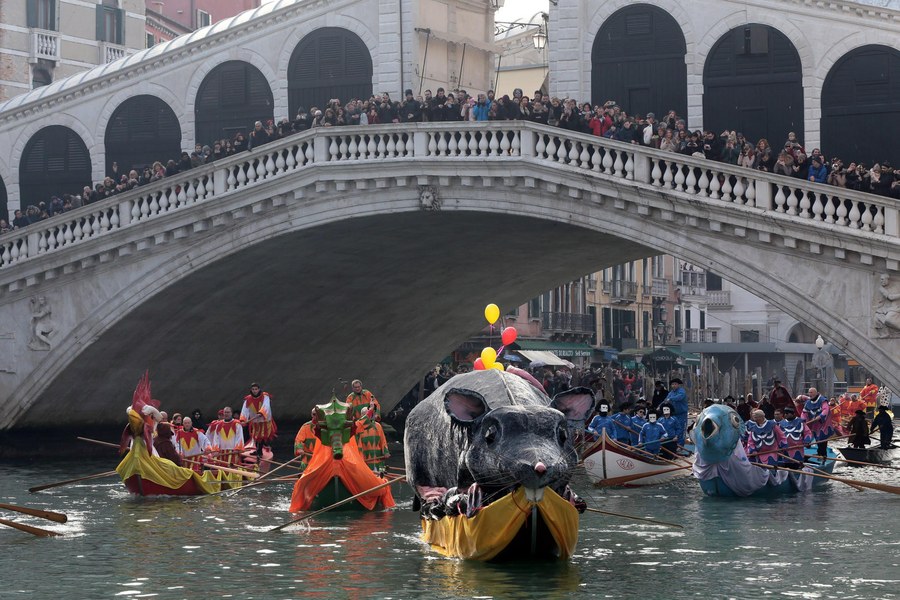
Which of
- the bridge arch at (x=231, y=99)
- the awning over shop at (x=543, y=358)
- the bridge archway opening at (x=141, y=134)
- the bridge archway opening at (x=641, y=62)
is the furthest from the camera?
the awning over shop at (x=543, y=358)

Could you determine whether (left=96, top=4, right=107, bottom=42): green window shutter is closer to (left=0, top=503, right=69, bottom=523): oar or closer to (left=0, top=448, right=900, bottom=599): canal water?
(left=0, top=448, right=900, bottom=599): canal water

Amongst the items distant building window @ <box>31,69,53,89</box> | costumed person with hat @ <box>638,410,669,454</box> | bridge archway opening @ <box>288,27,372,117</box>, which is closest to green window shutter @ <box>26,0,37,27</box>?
distant building window @ <box>31,69,53,89</box>

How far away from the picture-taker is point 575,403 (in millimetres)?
18469

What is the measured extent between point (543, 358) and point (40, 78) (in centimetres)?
2216

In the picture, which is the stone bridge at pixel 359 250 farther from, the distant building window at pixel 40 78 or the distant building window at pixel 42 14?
the distant building window at pixel 42 14

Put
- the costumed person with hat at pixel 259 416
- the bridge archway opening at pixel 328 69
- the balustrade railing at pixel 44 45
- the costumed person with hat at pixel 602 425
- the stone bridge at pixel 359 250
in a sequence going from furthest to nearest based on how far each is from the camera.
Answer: the balustrade railing at pixel 44 45 → the bridge archway opening at pixel 328 69 → the costumed person with hat at pixel 259 416 → the costumed person with hat at pixel 602 425 → the stone bridge at pixel 359 250

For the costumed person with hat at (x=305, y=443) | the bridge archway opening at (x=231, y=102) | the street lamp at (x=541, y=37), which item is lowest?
the costumed person with hat at (x=305, y=443)

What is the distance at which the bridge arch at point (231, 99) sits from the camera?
37.5 m

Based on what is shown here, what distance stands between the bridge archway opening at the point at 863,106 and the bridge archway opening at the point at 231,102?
12.7 meters

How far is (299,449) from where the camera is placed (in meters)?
23.4

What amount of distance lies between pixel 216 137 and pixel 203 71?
5.13ft

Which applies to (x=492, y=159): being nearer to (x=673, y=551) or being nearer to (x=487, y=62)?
(x=487, y=62)

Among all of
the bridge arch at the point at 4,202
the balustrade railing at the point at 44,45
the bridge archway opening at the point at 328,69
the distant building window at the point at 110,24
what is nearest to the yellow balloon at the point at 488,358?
the bridge archway opening at the point at 328,69

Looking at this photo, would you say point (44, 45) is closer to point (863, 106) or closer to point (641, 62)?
point (641, 62)
